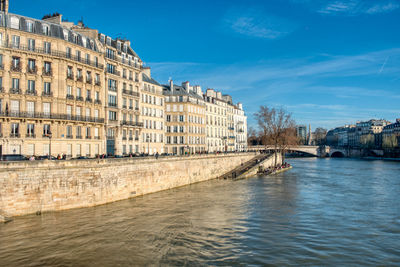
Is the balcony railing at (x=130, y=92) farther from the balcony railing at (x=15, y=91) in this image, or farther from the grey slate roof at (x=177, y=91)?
the grey slate roof at (x=177, y=91)

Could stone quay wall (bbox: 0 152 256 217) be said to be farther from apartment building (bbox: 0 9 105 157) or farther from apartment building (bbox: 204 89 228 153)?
apartment building (bbox: 204 89 228 153)

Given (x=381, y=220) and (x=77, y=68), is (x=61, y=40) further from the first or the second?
(x=381, y=220)

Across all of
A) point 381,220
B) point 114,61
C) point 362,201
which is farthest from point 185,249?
point 114,61

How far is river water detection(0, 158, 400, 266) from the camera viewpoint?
17.0m

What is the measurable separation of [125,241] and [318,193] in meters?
25.6

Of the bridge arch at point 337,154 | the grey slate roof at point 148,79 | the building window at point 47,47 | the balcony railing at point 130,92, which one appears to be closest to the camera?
the building window at point 47,47

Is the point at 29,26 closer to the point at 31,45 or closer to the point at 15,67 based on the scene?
the point at 31,45

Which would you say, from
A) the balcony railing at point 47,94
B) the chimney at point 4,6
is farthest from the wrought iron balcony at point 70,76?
the chimney at point 4,6

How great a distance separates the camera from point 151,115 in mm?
56094

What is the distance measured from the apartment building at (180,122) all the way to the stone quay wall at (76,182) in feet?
80.5

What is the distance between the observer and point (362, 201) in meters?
32.4

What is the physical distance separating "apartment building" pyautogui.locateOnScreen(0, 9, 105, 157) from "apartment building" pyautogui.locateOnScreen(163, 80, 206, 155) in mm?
26791

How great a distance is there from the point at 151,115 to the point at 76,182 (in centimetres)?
2999

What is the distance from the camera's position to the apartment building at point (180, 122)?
2601 inches
